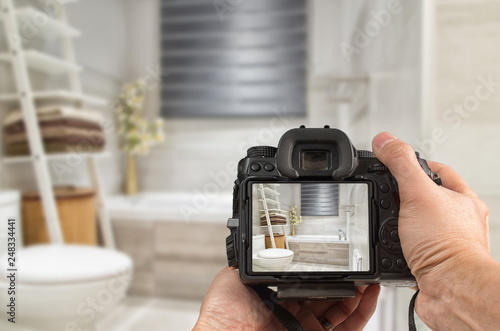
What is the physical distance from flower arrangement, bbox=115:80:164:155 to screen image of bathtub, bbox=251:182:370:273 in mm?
1253

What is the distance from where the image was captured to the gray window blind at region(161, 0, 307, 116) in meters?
1.47

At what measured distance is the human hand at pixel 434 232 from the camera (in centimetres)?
27

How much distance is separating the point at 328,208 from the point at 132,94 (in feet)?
4.52

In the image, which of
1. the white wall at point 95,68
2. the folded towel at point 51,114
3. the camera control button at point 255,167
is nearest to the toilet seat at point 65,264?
the white wall at point 95,68

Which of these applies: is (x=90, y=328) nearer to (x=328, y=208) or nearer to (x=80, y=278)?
(x=80, y=278)

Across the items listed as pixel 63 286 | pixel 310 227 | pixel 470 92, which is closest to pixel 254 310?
pixel 310 227

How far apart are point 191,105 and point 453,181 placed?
134 cm

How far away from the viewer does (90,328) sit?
3.04ft

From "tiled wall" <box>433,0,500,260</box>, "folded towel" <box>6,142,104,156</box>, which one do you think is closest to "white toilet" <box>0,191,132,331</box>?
"folded towel" <box>6,142,104,156</box>

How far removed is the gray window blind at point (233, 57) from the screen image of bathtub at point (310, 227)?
1210 millimetres

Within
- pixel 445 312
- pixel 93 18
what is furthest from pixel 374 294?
pixel 93 18

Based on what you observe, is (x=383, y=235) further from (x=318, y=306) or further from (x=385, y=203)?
(x=318, y=306)

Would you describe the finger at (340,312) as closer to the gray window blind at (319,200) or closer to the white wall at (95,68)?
the gray window blind at (319,200)

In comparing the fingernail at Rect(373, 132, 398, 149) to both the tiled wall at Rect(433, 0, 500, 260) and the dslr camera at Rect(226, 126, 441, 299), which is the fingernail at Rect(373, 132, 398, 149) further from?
the tiled wall at Rect(433, 0, 500, 260)
